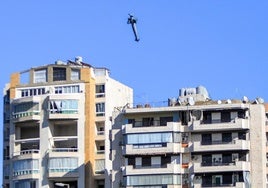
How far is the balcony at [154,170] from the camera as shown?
8481 cm

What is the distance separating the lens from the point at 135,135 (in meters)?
86.1

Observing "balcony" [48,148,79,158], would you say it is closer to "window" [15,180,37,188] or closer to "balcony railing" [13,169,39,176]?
"balcony railing" [13,169,39,176]

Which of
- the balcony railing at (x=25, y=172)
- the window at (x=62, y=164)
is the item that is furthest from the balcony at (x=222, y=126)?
the balcony railing at (x=25, y=172)

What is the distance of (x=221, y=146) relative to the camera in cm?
8394

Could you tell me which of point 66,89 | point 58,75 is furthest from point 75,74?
point 66,89

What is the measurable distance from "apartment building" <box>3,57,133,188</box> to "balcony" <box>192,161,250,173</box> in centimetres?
1151

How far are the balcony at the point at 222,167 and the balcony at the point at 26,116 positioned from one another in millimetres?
20425

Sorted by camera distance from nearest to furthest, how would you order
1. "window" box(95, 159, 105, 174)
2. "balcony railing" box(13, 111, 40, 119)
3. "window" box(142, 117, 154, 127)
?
"window" box(142, 117, 154, 127) → "window" box(95, 159, 105, 174) → "balcony railing" box(13, 111, 40, 119)


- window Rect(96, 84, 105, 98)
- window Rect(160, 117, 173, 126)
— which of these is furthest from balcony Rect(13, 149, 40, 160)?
window Rect(160, 117, 173, 126)

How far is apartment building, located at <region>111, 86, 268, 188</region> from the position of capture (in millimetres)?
83750

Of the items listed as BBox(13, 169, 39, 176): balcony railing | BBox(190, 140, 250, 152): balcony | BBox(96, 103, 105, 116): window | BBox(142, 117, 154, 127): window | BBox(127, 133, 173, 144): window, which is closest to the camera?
BBox(190, 140, 250, 152): balcony

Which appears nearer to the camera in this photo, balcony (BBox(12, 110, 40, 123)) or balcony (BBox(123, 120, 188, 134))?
balcony (BBox(123, 120, 188, 134))

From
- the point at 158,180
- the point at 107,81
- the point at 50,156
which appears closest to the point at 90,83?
the point at 107,81

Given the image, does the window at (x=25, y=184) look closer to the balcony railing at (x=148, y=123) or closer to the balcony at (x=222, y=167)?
the balcony railing at (x=148, y=123)
